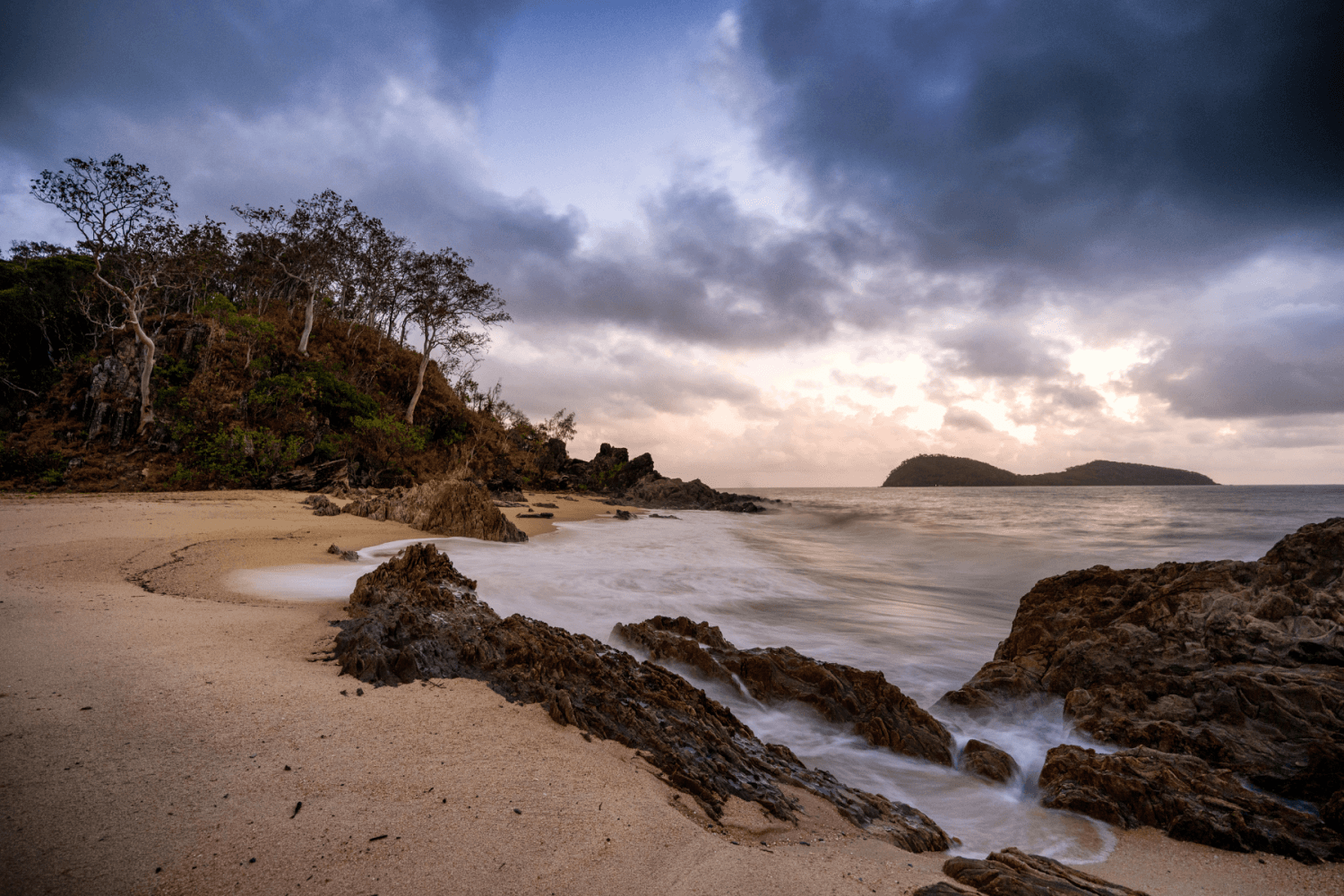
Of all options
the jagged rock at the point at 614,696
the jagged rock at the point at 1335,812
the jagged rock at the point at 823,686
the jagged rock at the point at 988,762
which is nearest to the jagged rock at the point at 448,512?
the jagged rock at the point at 823,686

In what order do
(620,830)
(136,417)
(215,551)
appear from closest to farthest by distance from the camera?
(620,830)
(215,551)
(136,417)

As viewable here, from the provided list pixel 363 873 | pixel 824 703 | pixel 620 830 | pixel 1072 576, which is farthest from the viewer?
pixel 1072 576

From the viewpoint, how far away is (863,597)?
1057cm

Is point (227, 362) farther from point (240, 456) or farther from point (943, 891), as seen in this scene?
point (943, 891)

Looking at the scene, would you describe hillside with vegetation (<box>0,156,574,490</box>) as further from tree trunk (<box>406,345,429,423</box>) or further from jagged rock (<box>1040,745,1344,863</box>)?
jagged rock (<box>1040,745,1344,863</box>)

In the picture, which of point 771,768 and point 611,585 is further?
point 611,585

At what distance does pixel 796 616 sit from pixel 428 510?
26.2ft

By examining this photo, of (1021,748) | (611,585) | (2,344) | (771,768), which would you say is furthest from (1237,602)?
(2,344)

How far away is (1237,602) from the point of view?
4379 millimetres

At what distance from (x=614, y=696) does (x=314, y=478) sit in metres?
16.6

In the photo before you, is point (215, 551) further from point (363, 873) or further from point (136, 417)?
point (136, 417)

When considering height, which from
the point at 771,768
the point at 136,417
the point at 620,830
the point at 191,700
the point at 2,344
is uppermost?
the point at 2,344

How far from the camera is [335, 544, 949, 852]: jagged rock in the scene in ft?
8.53

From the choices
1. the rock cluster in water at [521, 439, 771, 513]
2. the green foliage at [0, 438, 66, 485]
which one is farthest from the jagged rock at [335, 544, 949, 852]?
the rock cluster in water at [521, 439, 771, 513]
